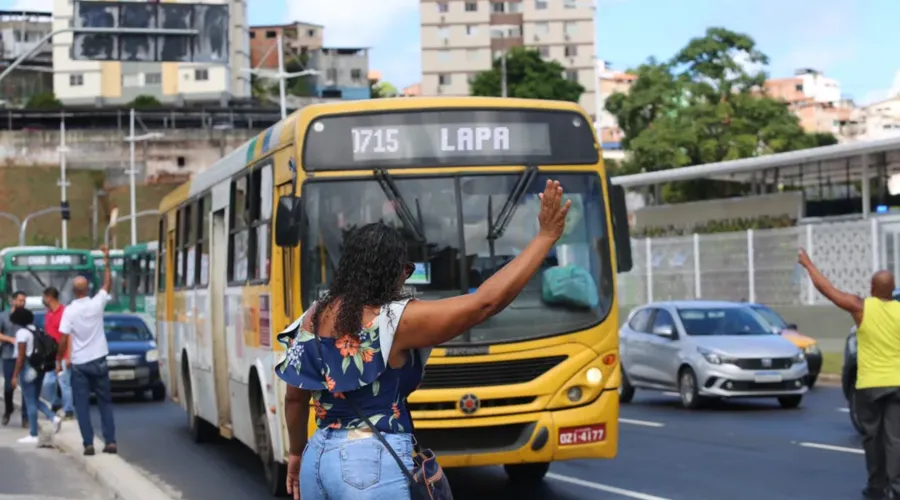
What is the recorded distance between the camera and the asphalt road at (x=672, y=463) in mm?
12484

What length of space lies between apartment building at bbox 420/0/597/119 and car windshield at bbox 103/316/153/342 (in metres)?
110

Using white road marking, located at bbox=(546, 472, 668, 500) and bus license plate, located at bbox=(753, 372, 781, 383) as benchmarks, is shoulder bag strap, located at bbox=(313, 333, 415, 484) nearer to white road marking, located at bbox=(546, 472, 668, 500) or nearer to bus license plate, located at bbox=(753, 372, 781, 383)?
white road marking, located at bbox=(546, 472, 668, 500)

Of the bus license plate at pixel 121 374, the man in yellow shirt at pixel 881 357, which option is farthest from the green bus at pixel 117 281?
the man in yellow shirt at pixel 881 357

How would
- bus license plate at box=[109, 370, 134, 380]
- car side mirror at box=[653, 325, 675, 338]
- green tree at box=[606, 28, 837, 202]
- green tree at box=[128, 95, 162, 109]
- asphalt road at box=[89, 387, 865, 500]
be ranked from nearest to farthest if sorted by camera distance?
asphalt road at box=[89, 387, 865, 500] < car side mirror at box=[653, 325, 675, 338] < bus license plate at box=[109, 370, 134, 380] < green tree at box=[606, 28, 837, 202] < green tree at box=[128, 95, 162, 109]

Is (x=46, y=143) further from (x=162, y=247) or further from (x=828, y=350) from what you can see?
(x=162, y=247)

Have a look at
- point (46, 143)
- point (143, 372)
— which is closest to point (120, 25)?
point (143, 372)

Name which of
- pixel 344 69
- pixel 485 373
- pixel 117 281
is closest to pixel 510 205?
pixel 485 373

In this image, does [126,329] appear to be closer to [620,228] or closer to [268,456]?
[268,456]

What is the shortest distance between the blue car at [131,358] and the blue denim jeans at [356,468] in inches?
825

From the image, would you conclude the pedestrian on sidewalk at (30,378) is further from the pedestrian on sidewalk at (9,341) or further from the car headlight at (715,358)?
the car headlight at (715,358)

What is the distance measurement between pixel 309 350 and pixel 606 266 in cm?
615

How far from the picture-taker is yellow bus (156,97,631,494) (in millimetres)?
10594

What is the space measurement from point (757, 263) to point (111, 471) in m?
26.1

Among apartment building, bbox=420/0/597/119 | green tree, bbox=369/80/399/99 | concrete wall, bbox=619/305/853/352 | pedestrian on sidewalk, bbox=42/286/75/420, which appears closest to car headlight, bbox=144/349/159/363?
pedestrian on sidewalk, bbox=42/286/75/420
